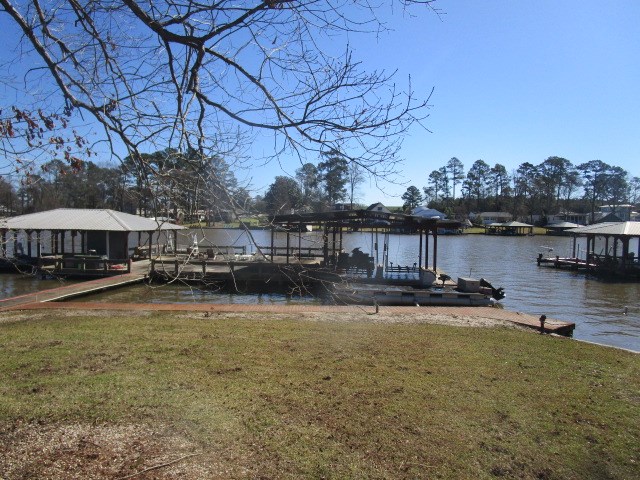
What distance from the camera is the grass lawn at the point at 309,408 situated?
432cm

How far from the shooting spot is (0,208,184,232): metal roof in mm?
26344

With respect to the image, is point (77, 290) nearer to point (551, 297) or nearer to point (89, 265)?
point (89, 265)

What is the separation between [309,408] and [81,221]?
85.8 ft

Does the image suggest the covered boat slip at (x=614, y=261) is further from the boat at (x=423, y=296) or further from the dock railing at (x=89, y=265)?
the dock railing at (x=89, y=265)

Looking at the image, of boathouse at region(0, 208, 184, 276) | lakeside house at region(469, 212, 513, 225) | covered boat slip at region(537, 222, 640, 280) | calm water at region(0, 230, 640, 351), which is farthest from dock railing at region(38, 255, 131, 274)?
lakeside house at region(469, 212, 513, 225)

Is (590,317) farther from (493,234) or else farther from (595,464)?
(493,234)

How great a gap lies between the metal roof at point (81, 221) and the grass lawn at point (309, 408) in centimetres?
1858

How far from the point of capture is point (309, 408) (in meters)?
5.48

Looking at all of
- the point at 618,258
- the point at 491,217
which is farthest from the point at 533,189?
the point at 618,258

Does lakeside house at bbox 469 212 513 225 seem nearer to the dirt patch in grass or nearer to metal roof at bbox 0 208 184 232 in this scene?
metal roof at bbox 0 208 184 232

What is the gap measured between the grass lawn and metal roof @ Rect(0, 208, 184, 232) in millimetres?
18581

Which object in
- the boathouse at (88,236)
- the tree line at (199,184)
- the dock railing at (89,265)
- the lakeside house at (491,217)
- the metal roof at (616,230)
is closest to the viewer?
the tree line at (199,184)

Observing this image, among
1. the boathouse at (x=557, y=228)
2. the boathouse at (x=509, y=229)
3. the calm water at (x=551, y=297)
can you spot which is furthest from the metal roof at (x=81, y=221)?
the boathouse at (x=557, y=228)

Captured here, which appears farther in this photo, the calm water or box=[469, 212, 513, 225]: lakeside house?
box=[469, 212, 513, 225]: lakeside house
